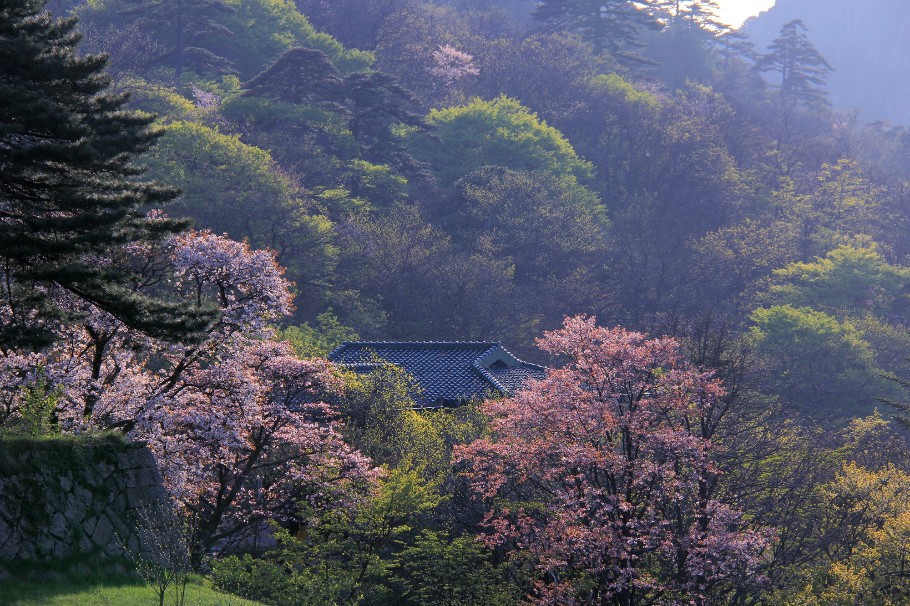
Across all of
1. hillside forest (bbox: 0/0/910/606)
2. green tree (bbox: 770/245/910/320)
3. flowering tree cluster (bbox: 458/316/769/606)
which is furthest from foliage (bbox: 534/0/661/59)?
flowering tree cluster (bbox: 458/316/769/606)

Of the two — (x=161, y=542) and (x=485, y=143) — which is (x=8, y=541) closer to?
(x=161, y=542)

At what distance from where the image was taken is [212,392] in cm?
1534

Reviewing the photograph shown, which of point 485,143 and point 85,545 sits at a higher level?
point 85,545

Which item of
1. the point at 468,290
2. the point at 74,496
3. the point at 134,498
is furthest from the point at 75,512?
the point at 468,290

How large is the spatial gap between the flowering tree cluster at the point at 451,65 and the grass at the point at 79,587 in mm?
59449

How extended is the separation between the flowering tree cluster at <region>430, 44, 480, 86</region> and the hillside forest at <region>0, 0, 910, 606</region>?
1.22 ft

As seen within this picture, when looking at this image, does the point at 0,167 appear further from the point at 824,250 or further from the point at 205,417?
the point at 824,250

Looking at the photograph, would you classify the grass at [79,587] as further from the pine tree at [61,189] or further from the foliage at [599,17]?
the foliage at [599,17]

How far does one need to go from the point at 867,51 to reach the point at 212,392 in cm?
13916

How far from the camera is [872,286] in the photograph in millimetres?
51781

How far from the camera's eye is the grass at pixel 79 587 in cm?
938

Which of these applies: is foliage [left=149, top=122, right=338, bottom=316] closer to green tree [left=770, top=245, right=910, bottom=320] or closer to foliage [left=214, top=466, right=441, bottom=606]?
foliage [left=214, top=466, right=441, bottom=606]

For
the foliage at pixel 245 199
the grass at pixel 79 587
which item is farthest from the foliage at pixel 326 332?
the grass at pixel 79 587

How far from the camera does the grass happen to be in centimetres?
938
